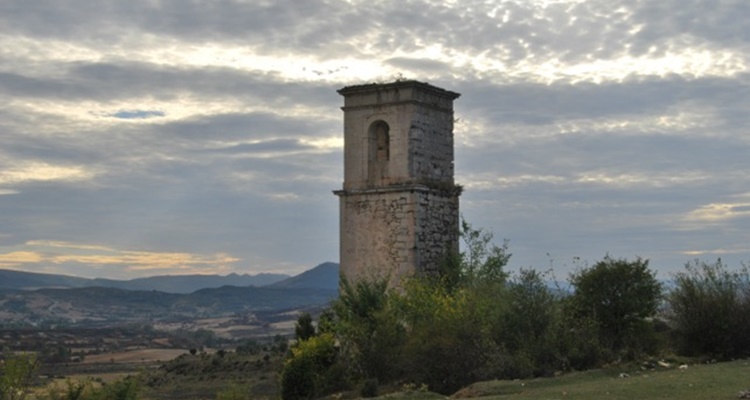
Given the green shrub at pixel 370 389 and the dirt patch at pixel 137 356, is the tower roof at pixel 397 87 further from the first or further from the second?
the dirt patch at pixel 137 356

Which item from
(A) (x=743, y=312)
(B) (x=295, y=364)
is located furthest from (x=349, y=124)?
(A) (x=743, y=312)

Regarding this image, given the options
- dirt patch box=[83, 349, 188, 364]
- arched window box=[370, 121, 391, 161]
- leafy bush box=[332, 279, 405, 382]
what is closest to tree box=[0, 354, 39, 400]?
leafy bush box=[332, 279, 405, 382]

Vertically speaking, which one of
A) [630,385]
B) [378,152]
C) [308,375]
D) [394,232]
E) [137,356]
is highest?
[378,152]

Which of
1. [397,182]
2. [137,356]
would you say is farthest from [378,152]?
[137,356]

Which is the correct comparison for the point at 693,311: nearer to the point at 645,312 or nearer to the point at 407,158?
the point at 645,312

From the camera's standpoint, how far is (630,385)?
1881cm

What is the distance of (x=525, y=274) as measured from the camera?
25.1 m

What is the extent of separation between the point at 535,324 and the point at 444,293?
12.5 feet

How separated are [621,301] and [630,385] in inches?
271

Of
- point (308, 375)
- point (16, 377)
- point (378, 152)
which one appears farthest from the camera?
point (378, 152)

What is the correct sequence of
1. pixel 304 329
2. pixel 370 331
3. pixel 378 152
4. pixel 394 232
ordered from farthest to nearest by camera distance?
pixel 378 152
pixel 394 232
pixel 304 329
pixel 370 331

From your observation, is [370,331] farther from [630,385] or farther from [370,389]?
[630,385]

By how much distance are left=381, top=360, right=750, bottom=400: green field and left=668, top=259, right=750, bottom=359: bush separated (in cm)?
165

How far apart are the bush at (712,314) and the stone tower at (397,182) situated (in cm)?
768
